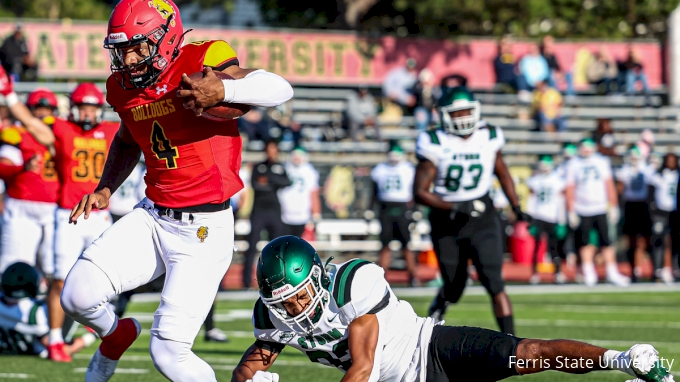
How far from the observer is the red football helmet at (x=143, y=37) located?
433cm

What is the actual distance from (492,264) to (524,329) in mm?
2051

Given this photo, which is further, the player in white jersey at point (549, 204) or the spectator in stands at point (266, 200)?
the player in white jersey at point (549, 204)

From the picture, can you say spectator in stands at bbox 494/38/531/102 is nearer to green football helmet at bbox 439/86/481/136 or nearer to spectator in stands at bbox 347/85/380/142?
spectator in stands at bbox 347/85/380/142

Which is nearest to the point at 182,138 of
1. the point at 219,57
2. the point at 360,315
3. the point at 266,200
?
the point at 219,57

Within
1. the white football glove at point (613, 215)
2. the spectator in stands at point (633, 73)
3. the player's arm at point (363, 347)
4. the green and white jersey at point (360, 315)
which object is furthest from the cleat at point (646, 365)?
the spectator in stands at point (633, 73)

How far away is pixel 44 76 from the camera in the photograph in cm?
1775

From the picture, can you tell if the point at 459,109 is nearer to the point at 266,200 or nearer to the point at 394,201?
the point at 266,200

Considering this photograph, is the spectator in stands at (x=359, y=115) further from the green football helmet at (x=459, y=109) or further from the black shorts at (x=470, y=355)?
the black shorts at (x=470, y=355)

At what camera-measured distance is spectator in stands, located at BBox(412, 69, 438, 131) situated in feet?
59.7

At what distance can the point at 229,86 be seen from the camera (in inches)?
160

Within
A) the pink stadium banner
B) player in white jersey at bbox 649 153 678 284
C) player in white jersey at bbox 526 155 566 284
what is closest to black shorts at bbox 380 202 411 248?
player in white jersey at bbox 526 155 566 284

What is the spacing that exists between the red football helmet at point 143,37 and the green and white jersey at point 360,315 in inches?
43.0

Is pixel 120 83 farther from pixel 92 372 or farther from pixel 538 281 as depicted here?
pixel 538 281

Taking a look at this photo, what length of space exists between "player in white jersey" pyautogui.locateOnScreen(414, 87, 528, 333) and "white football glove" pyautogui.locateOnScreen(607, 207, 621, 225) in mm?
8063
